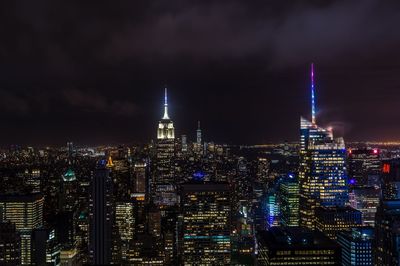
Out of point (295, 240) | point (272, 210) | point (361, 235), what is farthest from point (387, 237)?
point (272, 210)

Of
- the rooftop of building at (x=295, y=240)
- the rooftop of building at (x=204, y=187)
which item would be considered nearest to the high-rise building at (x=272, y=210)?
the rooftop of building at (x=204, y=187)

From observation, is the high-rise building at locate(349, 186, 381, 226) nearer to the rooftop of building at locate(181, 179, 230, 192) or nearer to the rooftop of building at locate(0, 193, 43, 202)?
the rooftop of building at locate(181, 179, 230, 192)

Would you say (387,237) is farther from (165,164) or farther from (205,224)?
(165,164)

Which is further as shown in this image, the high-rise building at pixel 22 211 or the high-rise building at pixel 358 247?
the high-rise building at pixel 22 211

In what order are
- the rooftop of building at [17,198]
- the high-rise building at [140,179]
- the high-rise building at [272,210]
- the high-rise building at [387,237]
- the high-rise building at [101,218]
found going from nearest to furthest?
the high-rise building at [387,237] → the high-rise building at [101,218] → the rooftop of building at [17,198] → the high-rise building at [272,210] → the high-rise building at [140,179]

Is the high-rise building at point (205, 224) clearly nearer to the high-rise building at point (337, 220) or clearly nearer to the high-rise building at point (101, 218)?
the high-rise building at point (101, 218)

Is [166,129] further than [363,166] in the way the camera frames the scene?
Yes

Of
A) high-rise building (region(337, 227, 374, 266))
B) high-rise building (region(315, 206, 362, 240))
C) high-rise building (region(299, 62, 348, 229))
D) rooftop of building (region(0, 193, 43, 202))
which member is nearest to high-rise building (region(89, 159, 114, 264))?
rooftop of building (region(0, 193, 43, 202))
